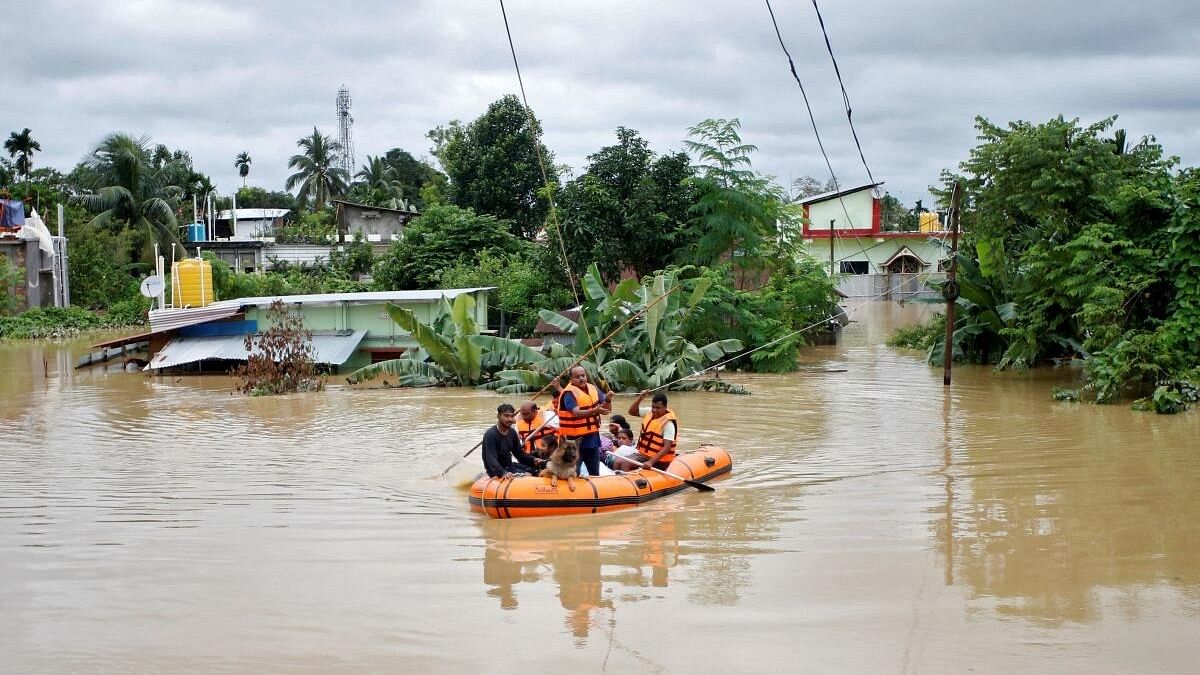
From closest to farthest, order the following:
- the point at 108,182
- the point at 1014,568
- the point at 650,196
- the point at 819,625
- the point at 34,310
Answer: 1. the point at 819,625
2. the point at 1014,568
3. the point at 650,196
4. the point at 34,310
5. the point at 108,182

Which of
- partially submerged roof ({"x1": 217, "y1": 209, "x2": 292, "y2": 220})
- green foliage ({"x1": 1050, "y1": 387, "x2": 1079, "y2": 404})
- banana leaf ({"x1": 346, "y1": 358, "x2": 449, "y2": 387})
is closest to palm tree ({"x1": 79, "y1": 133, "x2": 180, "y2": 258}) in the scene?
partially submerged roof ({"x1": 217, "y1": 209, "x2": 292, "y2": 220})

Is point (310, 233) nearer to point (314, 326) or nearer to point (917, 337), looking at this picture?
point (314, 326)

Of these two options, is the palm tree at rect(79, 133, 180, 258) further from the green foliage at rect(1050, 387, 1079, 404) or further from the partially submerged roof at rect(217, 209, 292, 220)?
the green foliage at rect(1050, 387, 1079, 404)

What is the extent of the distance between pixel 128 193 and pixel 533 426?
126 feet

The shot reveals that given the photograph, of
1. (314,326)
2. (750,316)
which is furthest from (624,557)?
(314,326)

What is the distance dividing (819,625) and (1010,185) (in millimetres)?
16872

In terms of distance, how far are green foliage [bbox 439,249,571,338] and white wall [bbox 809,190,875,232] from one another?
2544 cm

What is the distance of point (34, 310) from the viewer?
4022 cm

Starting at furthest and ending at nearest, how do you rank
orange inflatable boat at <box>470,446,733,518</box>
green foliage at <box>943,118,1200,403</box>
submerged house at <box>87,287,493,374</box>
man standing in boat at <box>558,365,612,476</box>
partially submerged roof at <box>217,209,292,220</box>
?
partially submerged roof at <box>217,209,292,220</box>
submerged house at <box>87,287,493,374</box>
green foliage at <box>943,118,1200,403</box>
man standing in boat at <box>558,365,612,476</box>
orange inflatable boat at <box>470,446,733,518</box>

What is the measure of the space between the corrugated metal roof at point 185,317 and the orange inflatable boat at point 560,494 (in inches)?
695

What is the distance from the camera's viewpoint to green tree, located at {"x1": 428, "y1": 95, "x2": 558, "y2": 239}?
4053 cm

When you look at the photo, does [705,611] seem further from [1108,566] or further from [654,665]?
[1108,566]

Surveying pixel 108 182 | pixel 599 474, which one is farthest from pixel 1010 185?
pixel 108 182

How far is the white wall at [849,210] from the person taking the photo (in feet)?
177
